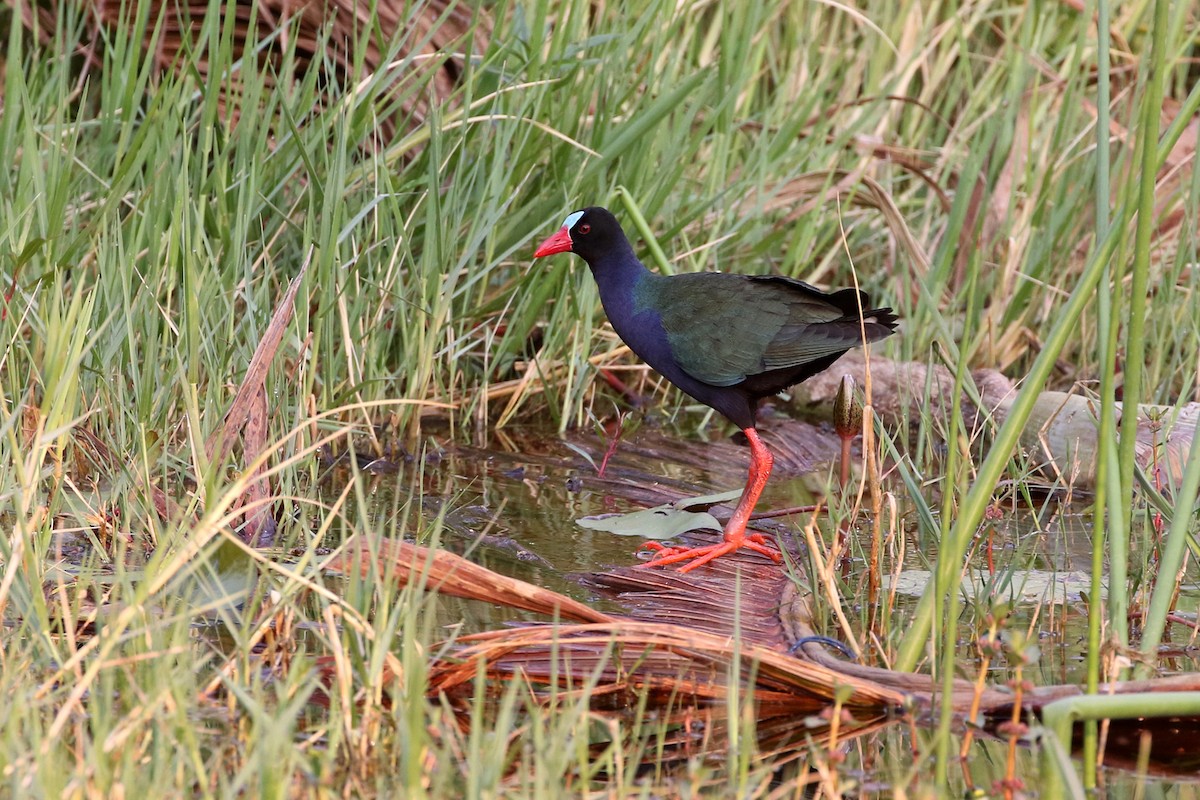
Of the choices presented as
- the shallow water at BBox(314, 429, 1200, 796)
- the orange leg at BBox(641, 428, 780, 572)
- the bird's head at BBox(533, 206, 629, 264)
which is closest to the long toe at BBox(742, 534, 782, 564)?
the orange leg at BBox(641, 428, 780, 572)

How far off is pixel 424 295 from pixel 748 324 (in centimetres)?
78

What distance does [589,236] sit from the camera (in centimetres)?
361

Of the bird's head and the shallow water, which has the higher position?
the bird's head

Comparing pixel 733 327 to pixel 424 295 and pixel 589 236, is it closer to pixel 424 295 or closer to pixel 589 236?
pixel 589 236

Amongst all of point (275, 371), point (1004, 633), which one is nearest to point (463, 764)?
point (1004, 633)

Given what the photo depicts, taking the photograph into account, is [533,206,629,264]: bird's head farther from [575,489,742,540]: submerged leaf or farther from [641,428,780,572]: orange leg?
[575,489,742,540]: submerged leaf

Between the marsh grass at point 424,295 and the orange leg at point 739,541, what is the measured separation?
1.06 feet

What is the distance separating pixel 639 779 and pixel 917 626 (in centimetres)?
44

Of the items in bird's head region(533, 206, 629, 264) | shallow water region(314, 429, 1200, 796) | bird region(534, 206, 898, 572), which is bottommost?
shallow water region(314, 429, 1200, 796)

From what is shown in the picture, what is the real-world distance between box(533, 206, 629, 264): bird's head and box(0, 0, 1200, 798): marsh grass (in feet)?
0.38

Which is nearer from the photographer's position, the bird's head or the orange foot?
the orange foot

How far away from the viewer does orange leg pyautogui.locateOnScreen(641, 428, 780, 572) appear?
2934mm

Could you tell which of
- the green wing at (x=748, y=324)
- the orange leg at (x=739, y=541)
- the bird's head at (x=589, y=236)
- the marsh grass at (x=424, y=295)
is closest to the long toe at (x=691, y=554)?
the orange leg at (x=739, y=541)

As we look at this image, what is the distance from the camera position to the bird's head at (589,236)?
360 centimetres
